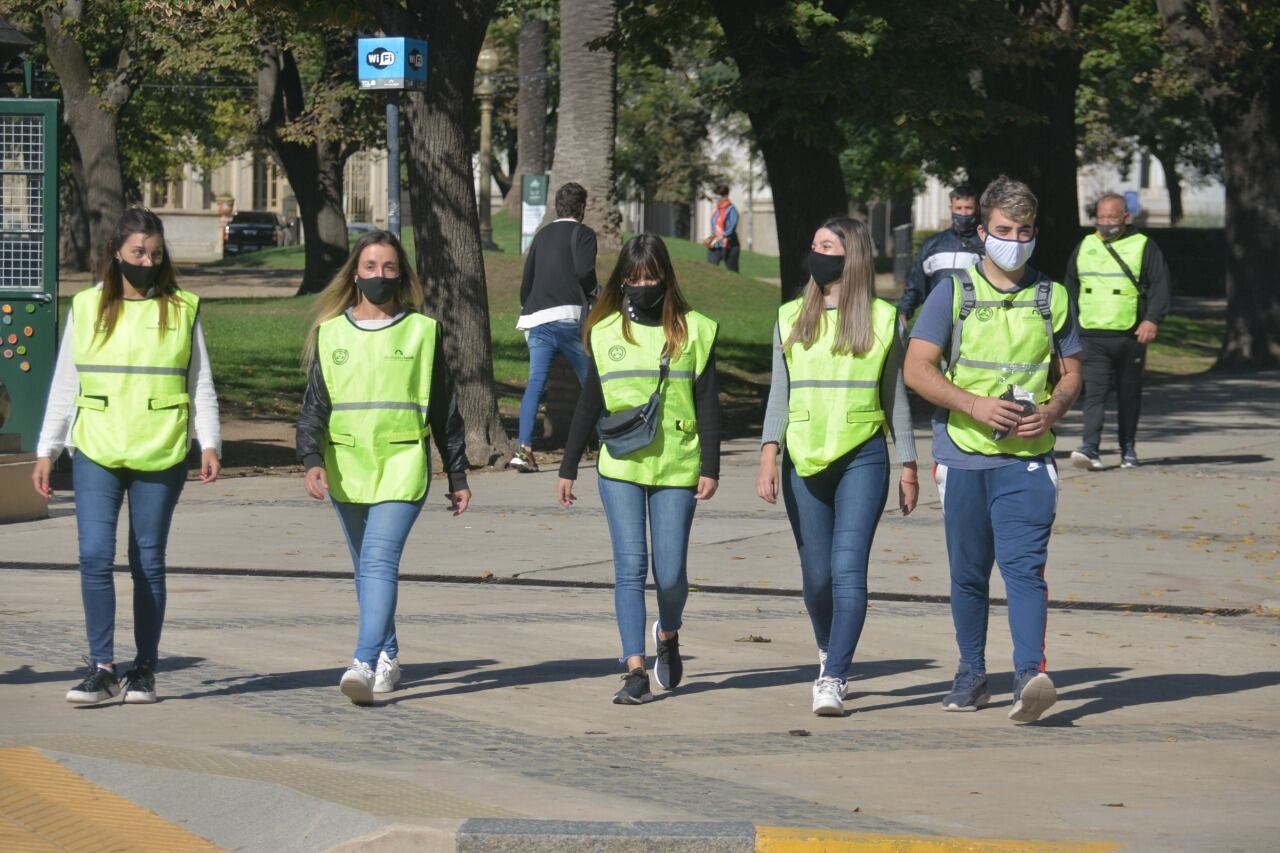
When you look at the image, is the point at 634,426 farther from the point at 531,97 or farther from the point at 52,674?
the point at 531,97

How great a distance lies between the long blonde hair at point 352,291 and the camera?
23.1ft

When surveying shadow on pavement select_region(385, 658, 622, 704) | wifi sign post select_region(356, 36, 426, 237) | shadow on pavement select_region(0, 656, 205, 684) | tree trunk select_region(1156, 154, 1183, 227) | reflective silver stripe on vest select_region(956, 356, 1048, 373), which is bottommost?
shadow on pavement select_region(385, 658, 622, 704)

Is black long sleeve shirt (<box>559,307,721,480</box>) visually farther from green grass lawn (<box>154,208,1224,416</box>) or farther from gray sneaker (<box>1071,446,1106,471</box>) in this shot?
green grass lawn (<box>154,208,1224,416</box>)

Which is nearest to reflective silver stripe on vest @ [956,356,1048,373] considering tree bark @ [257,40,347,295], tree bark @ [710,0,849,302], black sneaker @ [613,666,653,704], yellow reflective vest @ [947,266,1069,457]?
yellow reflective vest @ [947,266,1069,457]

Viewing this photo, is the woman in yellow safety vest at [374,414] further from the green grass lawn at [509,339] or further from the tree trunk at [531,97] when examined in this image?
the tree trunk at [531,97]

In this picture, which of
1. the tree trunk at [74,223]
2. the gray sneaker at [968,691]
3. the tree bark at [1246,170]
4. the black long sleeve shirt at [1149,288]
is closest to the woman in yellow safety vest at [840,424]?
the gray sneaker at [968,691]

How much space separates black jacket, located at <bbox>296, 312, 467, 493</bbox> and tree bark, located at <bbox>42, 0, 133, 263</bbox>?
24.7 meters

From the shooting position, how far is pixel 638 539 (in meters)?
7.19

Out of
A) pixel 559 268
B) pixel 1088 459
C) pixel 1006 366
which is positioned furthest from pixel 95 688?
pixel 1088 459

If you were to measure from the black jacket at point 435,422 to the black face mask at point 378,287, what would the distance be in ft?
0.75

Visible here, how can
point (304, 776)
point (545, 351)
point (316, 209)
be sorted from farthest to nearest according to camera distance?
point (316, 209), point (545, 351), point (304, 776)

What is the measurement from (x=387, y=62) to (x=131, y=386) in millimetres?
6798

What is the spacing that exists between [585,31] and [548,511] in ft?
56.2

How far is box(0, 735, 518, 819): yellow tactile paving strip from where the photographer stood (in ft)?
17.4
